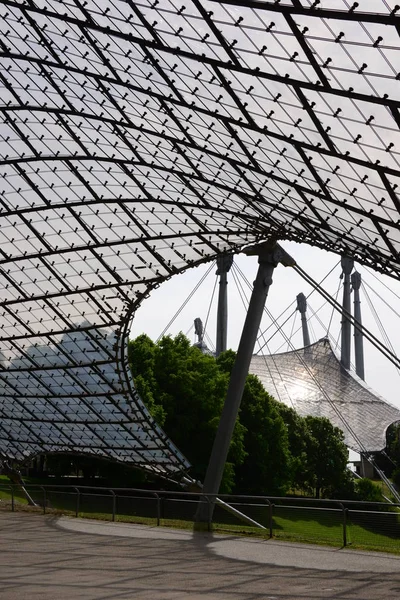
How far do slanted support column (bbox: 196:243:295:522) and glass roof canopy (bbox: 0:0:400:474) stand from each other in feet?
3.95

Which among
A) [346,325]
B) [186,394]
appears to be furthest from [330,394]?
[186,394]

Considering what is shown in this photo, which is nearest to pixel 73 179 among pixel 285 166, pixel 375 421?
pixel 285 166

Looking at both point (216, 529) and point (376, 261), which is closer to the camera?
point (216, 529)

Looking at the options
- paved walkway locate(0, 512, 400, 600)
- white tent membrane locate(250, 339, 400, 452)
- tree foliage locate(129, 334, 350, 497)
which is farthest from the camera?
white tent membrane locate(250, 339, 400, 452)

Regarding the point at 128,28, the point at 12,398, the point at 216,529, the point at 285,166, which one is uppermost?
the point at 128,28

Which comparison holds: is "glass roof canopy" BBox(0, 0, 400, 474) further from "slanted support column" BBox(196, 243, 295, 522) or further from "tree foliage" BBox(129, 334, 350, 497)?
"tree foliage" BBox(129, 334, 350, 497)

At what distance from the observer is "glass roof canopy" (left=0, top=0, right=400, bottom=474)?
82.5ft

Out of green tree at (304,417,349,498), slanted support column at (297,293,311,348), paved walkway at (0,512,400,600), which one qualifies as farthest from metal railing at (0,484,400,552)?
slanted support column at (297,293,311,348)

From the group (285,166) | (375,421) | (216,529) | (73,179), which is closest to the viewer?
(216,529)

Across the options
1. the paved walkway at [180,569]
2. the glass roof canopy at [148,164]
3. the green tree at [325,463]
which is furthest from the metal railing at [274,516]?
the green tree at [325,463]

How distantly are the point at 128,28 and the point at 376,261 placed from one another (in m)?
14.9

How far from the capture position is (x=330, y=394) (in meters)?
144

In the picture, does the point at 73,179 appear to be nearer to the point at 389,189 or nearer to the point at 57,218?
the point at 57,218

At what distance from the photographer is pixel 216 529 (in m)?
28.5
